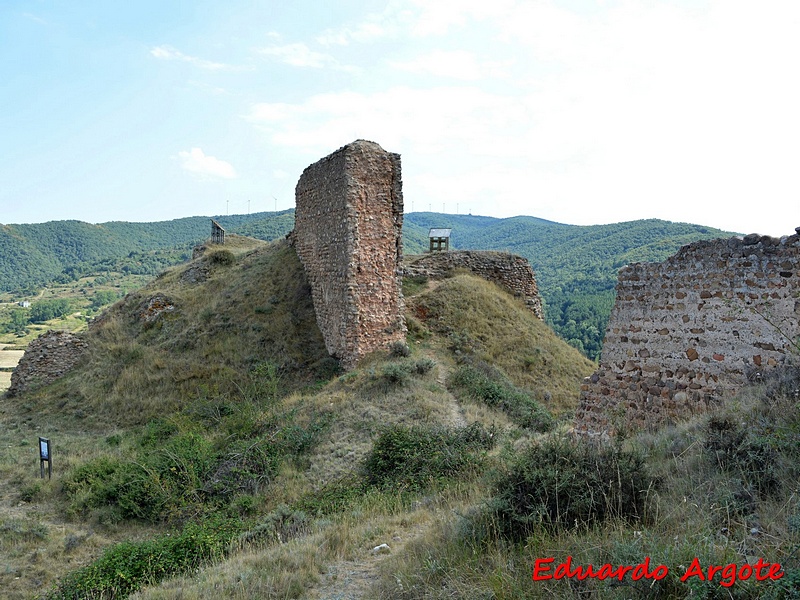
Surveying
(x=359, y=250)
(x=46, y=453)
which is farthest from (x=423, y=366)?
(x=46, y=453)


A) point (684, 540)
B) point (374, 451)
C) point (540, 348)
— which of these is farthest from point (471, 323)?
point (684, 540)

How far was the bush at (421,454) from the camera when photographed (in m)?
7.44

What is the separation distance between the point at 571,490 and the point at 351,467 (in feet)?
16.8

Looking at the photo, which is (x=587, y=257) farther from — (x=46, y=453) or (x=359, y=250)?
(x=46, y=453)

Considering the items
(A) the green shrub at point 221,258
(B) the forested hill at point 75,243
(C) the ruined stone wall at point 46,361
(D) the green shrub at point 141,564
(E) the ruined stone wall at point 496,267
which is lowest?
(D) the green shrub at point 141,564

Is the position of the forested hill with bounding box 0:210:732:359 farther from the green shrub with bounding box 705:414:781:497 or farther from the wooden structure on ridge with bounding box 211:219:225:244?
the wooden structure on ridge with bounding box 211:219:225:244

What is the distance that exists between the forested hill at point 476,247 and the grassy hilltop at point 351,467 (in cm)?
1185

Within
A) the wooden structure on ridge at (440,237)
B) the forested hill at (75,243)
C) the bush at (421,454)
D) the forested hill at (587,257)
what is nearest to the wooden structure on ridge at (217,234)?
the wooden structure on ridge at (440,237)

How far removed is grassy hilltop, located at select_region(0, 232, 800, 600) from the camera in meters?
3.67

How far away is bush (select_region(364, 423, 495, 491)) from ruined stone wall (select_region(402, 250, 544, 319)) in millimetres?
10970

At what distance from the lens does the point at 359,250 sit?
12586 mm

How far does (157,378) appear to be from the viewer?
13430 mm

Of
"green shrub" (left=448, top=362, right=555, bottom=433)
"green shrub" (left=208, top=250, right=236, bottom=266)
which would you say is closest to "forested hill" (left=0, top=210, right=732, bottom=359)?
"green shrub" (left=448, top=362, right=555, bottom=433)

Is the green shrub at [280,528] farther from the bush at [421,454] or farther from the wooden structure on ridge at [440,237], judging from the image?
the wooden structure on ridge at [440,237]
